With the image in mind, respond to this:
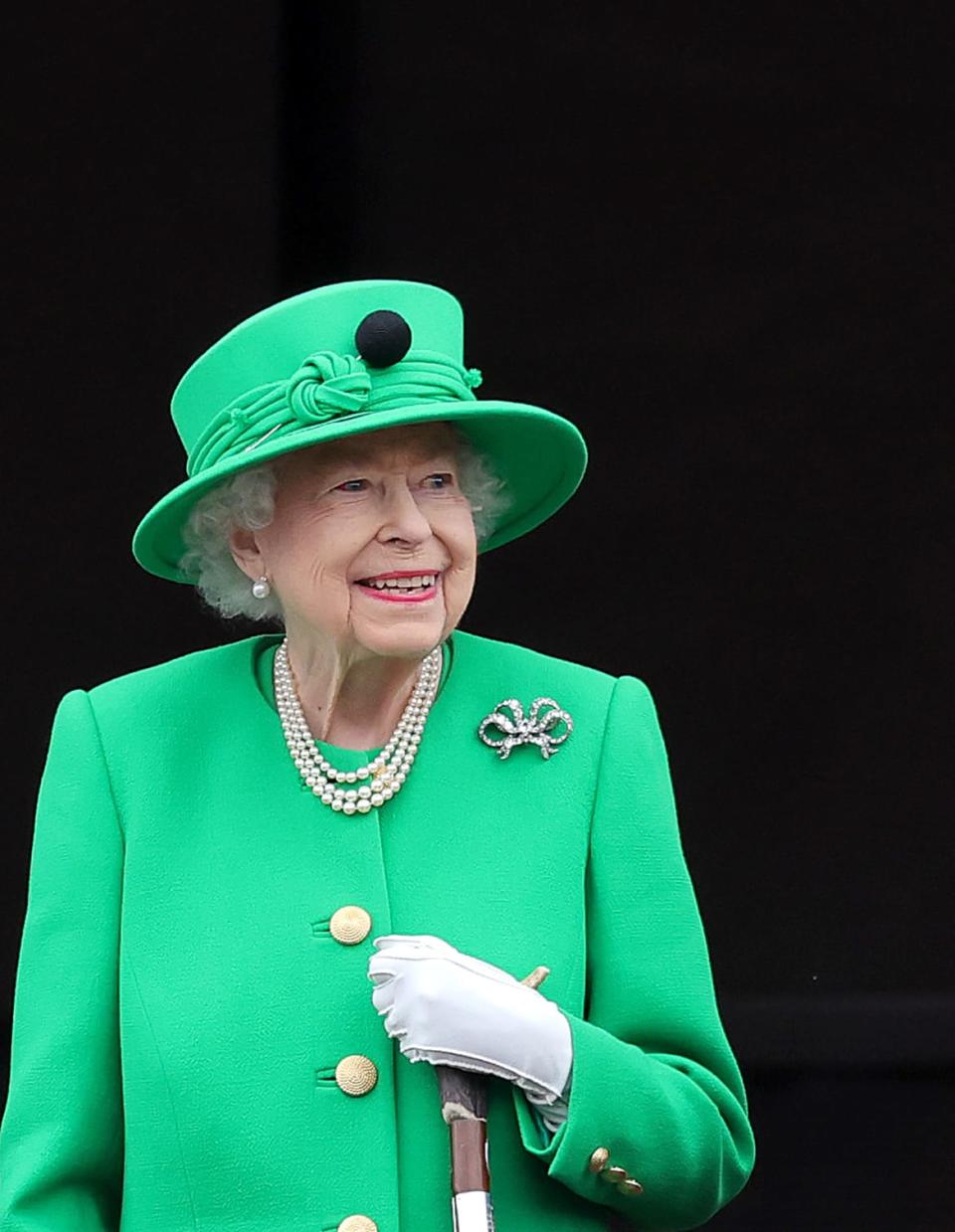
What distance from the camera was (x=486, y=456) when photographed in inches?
140

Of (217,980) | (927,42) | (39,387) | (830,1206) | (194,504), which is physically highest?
(927,42)

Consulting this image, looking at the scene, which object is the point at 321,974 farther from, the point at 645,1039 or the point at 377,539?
the point at 377,539

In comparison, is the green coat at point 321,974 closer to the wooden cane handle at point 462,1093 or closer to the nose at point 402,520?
the wooden cane handle at point 462,1093

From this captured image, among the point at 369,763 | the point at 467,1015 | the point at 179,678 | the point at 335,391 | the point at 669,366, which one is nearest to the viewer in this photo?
the point at 467,1015

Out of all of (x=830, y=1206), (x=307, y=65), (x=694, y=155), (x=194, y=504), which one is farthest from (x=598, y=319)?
(x=194, y=504)

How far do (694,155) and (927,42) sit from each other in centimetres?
50

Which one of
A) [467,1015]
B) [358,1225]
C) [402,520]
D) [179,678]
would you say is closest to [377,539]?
[402,520]

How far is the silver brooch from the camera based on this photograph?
3.52 meters

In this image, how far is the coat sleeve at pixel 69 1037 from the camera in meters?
3.37

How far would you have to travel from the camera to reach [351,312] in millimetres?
3404

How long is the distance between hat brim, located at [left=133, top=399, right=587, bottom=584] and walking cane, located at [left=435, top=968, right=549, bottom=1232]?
678 millimetres

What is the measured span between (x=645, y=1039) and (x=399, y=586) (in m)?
0.64

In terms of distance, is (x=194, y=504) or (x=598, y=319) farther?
(x=598, y=319)

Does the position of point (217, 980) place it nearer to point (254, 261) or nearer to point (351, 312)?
point (351, 312)
